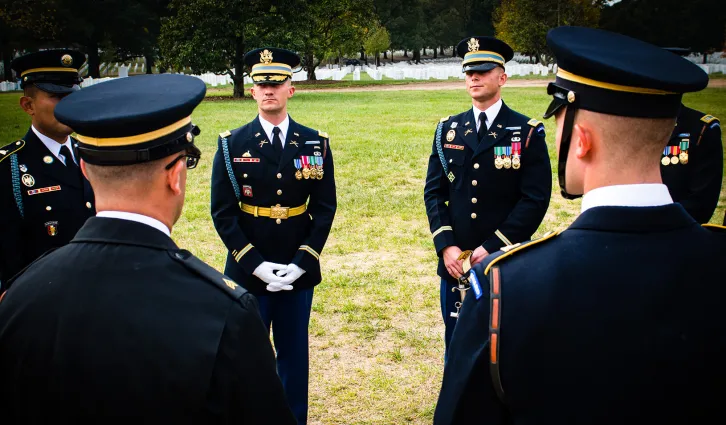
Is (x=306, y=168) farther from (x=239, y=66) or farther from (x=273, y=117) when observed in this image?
(x=239, y=66)

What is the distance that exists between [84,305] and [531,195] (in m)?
3.23

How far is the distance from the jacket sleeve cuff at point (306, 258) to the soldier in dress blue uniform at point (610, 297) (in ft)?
7.47

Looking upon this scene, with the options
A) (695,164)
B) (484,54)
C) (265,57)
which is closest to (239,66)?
(265,57)

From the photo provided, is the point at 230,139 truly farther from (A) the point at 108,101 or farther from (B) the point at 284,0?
(B) the point at 284,0

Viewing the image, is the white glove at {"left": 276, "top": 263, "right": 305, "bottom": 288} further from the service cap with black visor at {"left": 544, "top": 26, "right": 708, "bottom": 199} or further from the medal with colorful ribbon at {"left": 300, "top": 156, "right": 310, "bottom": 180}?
the service cap with black visor at {"left": 544, "top": 26, "right": 708, "bottom": 199}

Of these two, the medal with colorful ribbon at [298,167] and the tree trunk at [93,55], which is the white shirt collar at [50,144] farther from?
the tree trunk at [93,55]

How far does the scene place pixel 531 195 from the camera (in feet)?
14.1

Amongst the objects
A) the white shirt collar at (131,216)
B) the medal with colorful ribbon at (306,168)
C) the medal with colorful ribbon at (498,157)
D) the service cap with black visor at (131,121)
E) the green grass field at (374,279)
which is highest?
the service cap with black visor at (131,121)

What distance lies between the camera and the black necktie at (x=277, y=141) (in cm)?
427

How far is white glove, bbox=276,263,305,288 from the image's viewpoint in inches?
159

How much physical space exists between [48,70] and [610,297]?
3562 millimetres

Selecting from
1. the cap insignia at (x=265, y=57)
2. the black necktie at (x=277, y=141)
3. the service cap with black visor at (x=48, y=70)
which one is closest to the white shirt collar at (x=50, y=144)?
the service cap with black visor at (x=48, y=70)

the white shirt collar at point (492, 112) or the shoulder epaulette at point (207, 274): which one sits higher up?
the white shirt collar at point (492, 112)

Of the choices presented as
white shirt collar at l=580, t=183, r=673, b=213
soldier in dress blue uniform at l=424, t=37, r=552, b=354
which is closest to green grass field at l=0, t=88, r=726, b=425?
soldier in dress blue uniform at l=424, t=37, r=552, b=354
